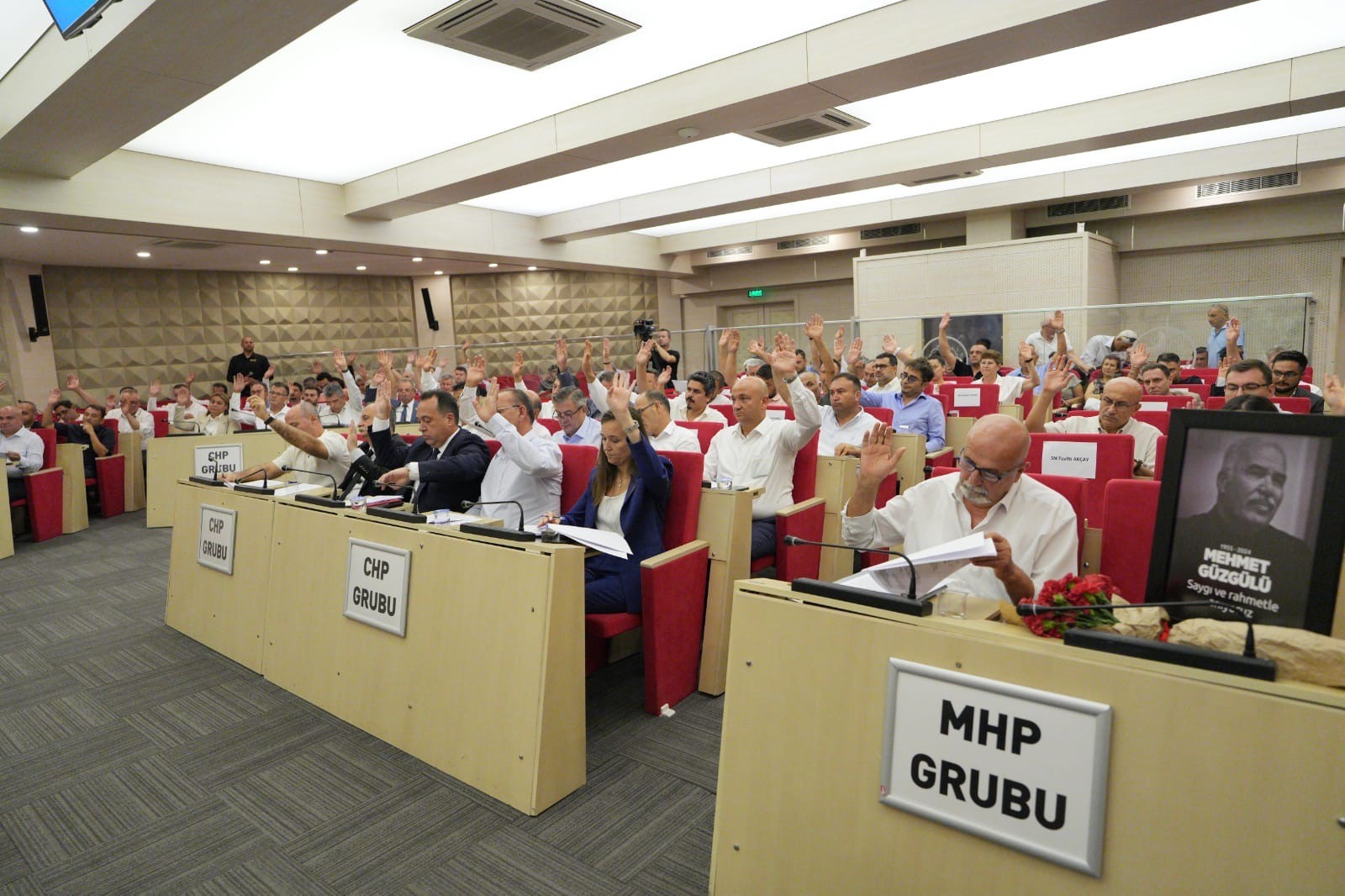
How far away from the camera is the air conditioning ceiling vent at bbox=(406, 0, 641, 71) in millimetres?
4191

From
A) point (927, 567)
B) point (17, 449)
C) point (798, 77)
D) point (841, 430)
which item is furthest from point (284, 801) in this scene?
point (17, 449)

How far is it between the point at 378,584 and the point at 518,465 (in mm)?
901

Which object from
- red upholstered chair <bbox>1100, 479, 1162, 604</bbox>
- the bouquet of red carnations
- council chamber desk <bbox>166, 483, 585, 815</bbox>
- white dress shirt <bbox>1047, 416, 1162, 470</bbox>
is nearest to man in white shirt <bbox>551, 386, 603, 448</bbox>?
council chamber desk <bbox>166, 483, 585, 815</bbox>

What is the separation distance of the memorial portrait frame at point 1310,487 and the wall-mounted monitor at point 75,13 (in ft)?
12.3

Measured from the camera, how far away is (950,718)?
142 centimetres

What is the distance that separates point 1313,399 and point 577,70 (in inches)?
202

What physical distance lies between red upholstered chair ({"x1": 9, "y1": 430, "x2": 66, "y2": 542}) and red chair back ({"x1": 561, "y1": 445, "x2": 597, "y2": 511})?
5699mm

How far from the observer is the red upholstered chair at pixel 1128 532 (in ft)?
7.69

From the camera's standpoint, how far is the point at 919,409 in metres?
5.37

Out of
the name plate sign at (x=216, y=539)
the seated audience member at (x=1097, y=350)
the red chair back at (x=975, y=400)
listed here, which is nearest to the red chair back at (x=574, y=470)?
the name plate sign at (x=216, y=539)

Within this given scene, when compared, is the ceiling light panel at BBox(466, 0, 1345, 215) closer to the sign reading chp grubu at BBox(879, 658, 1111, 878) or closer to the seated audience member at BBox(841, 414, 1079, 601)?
the seated audience member at BBox(841, 414, 1079, 601)

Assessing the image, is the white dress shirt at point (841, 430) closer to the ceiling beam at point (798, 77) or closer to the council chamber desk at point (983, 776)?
the ceiling beam at point (798, 77)

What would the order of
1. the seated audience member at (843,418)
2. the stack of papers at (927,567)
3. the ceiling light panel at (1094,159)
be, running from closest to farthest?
the stack of papers at (927,567)
the seated audience member at (843,418)
the ceiling light panel at (1094,159)

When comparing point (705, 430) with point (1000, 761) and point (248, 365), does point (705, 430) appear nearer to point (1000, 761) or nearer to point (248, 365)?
point (1000, 761)
